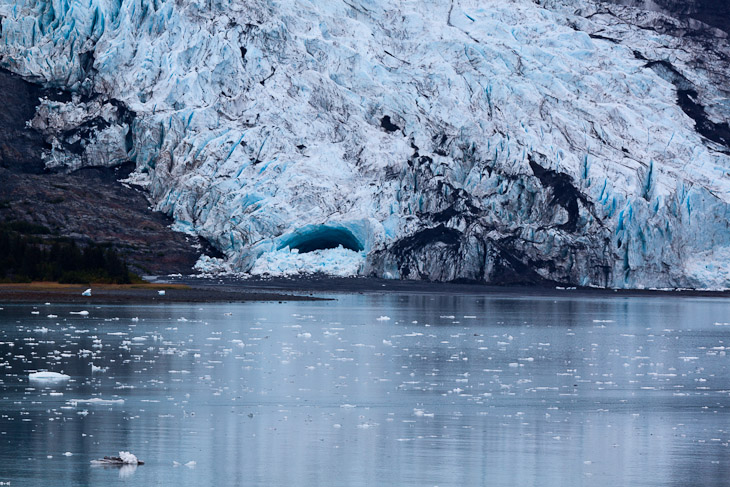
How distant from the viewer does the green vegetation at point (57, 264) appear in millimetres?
33719

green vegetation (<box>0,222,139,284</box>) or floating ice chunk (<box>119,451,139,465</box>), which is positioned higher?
green vegetation (<box>0,222,139,284</box>)

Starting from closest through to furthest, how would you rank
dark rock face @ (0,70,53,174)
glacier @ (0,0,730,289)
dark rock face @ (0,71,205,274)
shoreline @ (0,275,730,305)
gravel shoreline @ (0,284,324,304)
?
gravel shoreline @ (0,284,324,304) → shoreline @ (0,275,730,305) → glacier @ (0,0,730,289) → dark rock face @ (0,71,205,274) → dark rock face @ (0,70,53,174)

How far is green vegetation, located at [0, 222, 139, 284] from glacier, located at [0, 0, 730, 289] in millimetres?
6723

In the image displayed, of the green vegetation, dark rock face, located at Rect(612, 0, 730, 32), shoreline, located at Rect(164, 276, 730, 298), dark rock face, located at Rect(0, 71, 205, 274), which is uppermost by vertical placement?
dark rock face, located at Rect(612, 0, 730, 32)

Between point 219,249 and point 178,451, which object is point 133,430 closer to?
point 178,451

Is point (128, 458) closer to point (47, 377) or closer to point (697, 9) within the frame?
point (47, 377)

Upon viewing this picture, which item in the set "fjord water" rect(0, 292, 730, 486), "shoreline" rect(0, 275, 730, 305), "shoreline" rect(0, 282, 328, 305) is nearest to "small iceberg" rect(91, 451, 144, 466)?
"fjord water" rect(0, 292, 730, 486)

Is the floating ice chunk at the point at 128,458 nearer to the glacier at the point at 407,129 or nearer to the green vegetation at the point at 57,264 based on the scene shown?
the green vegetation at the point at 57,264

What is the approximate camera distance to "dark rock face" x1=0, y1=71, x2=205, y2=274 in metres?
42.2

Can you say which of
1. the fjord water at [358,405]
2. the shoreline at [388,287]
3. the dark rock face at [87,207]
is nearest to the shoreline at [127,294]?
the shoreline at [388,287]

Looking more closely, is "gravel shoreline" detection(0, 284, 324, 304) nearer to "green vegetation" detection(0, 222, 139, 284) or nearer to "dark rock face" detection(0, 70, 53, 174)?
"green vegetation" detection(0, 222, 139, 284)

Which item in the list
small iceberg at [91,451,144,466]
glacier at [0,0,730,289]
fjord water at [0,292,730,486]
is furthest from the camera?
glacier at [0,0,730,289]

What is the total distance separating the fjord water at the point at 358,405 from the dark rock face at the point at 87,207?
65.4 feet

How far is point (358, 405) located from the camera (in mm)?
11328
